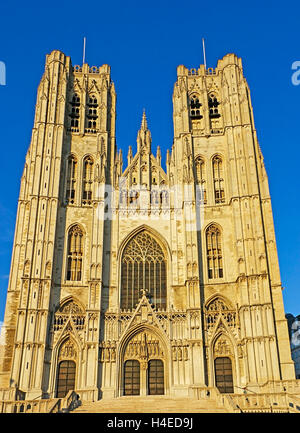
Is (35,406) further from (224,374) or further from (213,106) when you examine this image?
(213,106)

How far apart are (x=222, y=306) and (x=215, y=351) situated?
3232 millimetres

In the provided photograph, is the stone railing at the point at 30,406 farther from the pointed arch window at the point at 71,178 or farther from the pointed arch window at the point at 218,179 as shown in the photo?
the pointed arch window at the point at 218,179

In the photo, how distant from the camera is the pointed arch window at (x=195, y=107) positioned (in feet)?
128

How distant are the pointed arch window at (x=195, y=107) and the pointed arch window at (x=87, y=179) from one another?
9759 mm

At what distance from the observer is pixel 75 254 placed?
33.2m

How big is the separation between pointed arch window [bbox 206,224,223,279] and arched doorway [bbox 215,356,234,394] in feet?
19.4

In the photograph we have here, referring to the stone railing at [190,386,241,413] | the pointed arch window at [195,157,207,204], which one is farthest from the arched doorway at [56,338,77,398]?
the pointed arch window at [195,157,207,204]

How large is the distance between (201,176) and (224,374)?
49.9 feet

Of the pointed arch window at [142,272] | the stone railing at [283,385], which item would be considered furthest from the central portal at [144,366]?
the stone railing at [283,385]

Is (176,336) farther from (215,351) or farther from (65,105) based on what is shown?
(65,105)

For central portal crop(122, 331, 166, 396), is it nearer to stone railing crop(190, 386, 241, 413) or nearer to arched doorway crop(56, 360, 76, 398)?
stone railing crop(190, 386, 241, 413)

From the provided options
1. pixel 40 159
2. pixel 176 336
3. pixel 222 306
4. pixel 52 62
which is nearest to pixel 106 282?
pixel 176 336

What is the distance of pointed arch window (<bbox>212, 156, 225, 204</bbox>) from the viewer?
35.4m
